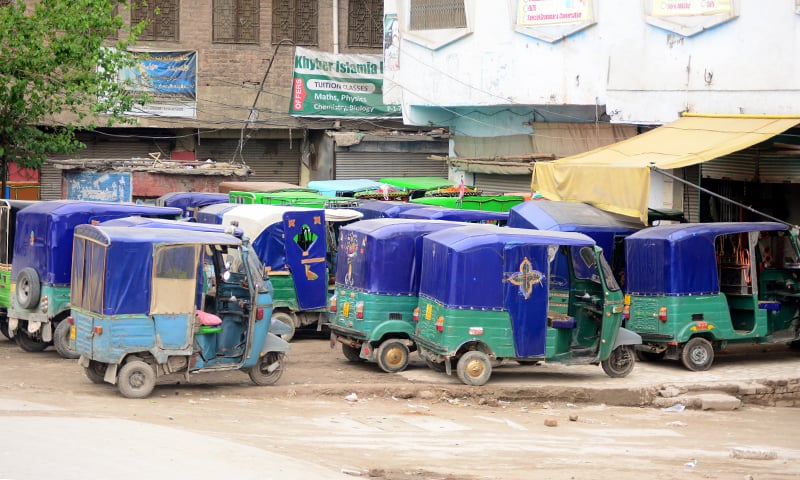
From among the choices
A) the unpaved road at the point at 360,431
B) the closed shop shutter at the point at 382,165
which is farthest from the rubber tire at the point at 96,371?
the closed shop shutter at the point at 382,165

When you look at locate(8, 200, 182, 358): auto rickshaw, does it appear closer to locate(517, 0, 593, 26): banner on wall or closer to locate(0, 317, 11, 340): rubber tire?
locate(0, 317, 11, 340): rubber tire

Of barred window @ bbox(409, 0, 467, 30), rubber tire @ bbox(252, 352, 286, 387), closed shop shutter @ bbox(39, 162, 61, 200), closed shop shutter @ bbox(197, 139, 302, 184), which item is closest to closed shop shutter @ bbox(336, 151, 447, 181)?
closed shop shutter @ bbox(197, 139, 302, 184)

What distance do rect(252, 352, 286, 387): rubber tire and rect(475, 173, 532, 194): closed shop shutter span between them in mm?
13034

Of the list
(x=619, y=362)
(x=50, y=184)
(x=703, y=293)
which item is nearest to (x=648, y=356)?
(x=703, y=293)

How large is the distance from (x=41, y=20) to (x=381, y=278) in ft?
31.9

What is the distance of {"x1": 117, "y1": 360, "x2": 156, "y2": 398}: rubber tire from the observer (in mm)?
12273

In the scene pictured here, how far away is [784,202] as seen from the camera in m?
22.1

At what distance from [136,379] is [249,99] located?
19764mm

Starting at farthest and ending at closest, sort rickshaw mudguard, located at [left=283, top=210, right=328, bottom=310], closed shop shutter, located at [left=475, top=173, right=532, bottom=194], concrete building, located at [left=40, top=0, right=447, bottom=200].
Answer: concrete building, located at [left=40, top=0, right=447, bottom=200] < closed shop shutter, located at [left=475, top=173, right=532, bottom=194] < rickshaw mudguard, located at [left=283, top=210, right=328, bottom=310]

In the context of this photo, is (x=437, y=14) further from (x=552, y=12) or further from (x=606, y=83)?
(x=606, y=83)

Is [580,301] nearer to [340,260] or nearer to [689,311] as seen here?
[689,311]

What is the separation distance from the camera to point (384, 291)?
1441 centimetres

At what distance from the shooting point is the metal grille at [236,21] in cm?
3108

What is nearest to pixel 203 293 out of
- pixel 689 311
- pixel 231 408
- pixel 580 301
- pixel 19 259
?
pixel 231 408
